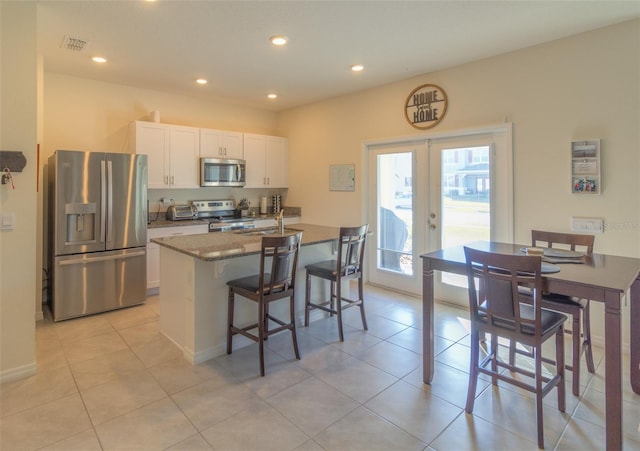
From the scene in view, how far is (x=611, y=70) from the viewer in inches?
119

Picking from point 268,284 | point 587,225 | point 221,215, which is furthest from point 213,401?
point 221,215

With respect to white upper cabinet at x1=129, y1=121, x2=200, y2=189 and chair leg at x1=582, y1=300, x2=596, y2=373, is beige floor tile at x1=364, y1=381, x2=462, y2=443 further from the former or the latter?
white upper cabinet at x1=129, y1=121, x2=200, y2=189

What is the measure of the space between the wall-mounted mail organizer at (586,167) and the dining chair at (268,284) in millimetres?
2521

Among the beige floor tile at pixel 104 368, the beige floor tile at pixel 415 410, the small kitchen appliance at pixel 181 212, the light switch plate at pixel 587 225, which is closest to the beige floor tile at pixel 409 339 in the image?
the beige floor tile at pixel 415 410

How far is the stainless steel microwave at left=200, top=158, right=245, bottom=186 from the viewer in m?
5.09

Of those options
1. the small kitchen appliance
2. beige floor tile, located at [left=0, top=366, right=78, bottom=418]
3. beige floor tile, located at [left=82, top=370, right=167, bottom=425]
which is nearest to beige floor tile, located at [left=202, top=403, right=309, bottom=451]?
beige floor tile, located at [left=82, top=370, right=167, bottom=425]

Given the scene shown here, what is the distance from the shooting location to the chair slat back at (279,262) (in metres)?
2.60

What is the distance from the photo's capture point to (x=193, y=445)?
1.91 m

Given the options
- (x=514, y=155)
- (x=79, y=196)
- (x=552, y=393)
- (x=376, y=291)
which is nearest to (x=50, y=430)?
(x=79, y=196)

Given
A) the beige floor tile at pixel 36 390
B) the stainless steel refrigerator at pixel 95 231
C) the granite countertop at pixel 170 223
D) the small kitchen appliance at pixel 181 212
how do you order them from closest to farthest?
1. the beige floor tile at pixel 36 390
2. the stainless steel refrigerator at pixel 95 231
3. the granite countertop at pixel 170 223
4. the small kitchen appliance at pixel 181 212

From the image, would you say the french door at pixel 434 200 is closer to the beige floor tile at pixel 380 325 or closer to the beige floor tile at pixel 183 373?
the beige floor tile at pixel 380 325

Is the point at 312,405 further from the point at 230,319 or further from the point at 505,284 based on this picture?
the point at 505,284

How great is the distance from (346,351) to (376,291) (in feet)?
5.98

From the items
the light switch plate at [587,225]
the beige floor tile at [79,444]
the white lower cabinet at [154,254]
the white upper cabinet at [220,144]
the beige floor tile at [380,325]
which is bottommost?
the beige floor tile at [79,444]
